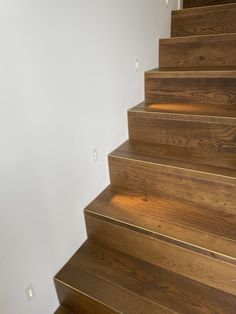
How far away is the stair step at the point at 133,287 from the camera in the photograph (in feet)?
3.80

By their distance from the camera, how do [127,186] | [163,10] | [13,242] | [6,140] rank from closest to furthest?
1. [6,140]
2. [13,242]
3. [127,186]
4. [163,10]

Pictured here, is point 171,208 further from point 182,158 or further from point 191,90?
point 191,90

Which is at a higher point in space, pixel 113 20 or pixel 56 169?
pixel 113 20

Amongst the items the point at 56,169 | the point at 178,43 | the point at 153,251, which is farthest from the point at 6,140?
the point at 178,43

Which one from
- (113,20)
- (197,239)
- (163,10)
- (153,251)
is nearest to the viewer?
(197,239)

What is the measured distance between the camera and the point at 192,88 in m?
1.79

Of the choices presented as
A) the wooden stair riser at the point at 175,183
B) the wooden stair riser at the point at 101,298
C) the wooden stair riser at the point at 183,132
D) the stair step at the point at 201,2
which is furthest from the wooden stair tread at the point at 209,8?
the wooden stair riser at the point at 101,298

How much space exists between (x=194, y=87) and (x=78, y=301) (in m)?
1.55

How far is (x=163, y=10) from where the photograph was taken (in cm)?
219

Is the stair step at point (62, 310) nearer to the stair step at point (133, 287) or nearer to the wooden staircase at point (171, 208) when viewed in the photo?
the wooden staircase at point (171, 208)

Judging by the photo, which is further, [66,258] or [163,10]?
[163,10]

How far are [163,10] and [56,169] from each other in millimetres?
1779

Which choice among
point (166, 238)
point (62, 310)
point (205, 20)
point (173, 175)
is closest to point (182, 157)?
point (173, 175)

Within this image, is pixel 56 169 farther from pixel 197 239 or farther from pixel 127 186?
pixel 197 239
